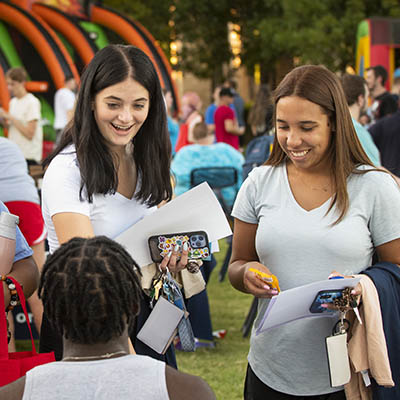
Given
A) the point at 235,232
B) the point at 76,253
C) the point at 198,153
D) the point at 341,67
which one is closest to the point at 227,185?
the point at 198,153

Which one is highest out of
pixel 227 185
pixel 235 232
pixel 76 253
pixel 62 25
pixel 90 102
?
pixel 62 25

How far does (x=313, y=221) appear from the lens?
8.25ft

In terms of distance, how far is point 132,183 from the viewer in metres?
2.73

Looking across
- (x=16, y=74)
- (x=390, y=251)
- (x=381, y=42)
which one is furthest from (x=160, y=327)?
(x=381, y=42)

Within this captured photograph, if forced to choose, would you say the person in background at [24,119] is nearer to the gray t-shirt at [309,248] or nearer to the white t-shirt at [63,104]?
the white t-shirt at [63,104]

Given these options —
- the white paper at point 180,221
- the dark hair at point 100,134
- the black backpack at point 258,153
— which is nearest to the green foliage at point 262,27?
the black backpack at point 258,153

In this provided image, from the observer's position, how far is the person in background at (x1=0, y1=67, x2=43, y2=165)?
388 inches

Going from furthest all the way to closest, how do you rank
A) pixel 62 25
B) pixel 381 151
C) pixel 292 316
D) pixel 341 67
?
pixel 341 67 < pixel 62 25 < pixel 381 151 < pixel 292 316

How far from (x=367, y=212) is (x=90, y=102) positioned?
100 cm

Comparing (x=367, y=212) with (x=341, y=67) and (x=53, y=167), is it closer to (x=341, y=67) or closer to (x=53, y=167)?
(x=53, y=167)

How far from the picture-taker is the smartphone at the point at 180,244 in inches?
101

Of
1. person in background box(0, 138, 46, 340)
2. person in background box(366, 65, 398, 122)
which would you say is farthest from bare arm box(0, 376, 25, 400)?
person in background box(366, 65, 398, 122)

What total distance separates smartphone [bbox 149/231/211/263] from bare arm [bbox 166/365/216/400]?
0.87 m

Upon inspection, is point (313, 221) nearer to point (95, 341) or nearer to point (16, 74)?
point (95, 341)
